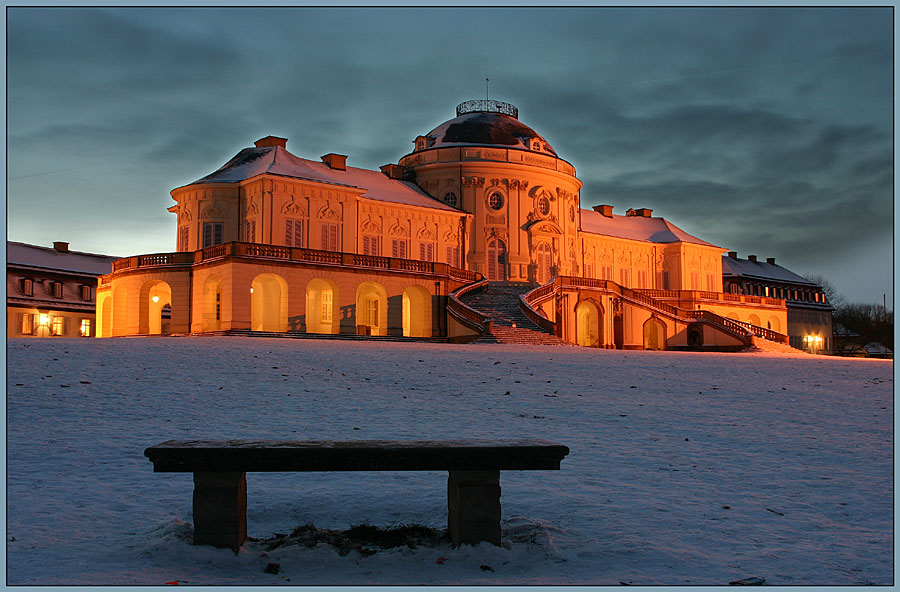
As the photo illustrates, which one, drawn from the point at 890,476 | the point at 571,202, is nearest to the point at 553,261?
the point at 571,202

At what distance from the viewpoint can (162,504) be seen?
7488 mm

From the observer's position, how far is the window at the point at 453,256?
172 ft

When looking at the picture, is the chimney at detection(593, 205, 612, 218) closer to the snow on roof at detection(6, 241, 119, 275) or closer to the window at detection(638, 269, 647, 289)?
the window at detection(638, 269, 647, 289)

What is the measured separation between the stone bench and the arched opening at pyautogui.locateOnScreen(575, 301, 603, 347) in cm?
4017

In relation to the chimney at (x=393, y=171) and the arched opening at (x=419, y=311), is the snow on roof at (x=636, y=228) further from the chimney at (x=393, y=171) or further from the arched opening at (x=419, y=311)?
the arched opening at (x=419, y=311)

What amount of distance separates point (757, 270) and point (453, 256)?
44.8 m

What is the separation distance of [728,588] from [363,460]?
2765mm

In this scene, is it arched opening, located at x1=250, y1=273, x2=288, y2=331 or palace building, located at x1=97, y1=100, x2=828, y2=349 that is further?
arched opening, located at x1=250, y1=273, x2=288, y2=331

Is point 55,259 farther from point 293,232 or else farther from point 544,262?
point 544,262

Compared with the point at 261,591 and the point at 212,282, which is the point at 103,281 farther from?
the point at 261,591

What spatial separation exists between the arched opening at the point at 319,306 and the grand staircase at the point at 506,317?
6.77 meters

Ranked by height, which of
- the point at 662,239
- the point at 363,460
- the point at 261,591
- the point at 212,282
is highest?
the point at 662,239

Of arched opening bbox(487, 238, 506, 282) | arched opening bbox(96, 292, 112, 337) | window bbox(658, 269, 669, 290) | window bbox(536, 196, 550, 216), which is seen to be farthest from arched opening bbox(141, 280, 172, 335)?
window bbox(658, 269, 669, 290)

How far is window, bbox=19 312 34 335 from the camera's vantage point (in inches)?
2188
